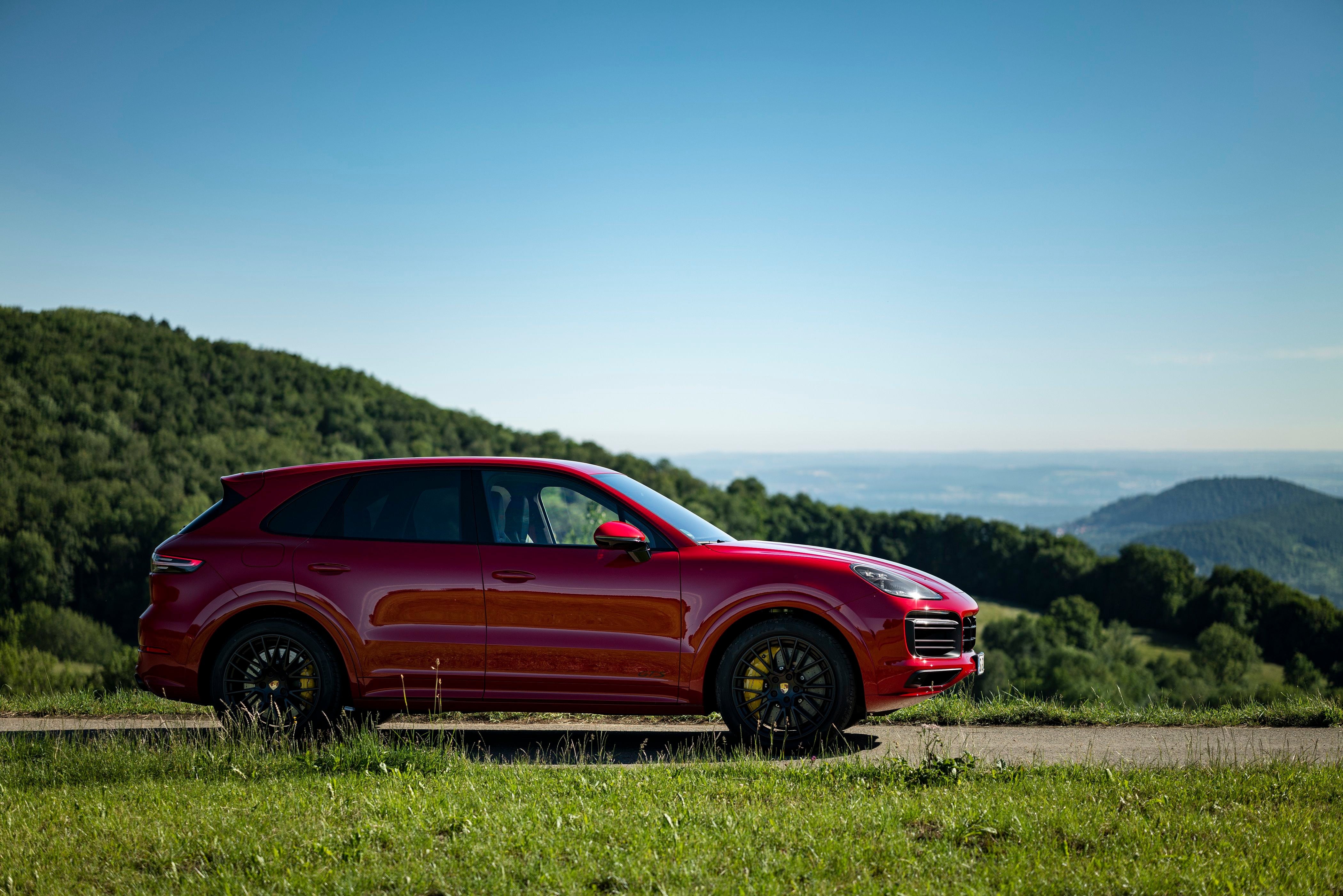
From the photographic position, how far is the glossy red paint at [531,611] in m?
5.45

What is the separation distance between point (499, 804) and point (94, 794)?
7.17 ft

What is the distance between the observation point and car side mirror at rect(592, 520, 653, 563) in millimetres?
5445

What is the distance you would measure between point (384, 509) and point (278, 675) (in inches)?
49.4

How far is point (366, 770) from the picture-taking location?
473cm

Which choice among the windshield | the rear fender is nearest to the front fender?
the windshield

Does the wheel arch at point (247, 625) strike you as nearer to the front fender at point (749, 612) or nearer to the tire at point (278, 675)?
the tire at point (278, 675)

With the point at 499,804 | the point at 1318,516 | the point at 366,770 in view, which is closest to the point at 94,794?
the point at 366,770

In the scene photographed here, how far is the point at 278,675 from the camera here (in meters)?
5.84

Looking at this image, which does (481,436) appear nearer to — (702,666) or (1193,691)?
(1193,691)

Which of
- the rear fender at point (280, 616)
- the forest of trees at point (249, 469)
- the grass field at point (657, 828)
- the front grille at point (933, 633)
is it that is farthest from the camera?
the forest of trees at point (249, 469)

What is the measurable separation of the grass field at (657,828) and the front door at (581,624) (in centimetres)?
63

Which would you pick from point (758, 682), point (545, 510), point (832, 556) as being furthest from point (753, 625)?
point (545, 510)

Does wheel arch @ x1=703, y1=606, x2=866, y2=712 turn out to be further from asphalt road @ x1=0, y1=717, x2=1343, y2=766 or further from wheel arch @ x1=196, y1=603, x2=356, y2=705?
wheel arch @ x1=196, y1=603, x2=356, y2=705

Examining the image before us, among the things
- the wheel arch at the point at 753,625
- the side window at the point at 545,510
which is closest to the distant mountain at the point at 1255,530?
the wheel arch at the point at 753,625
